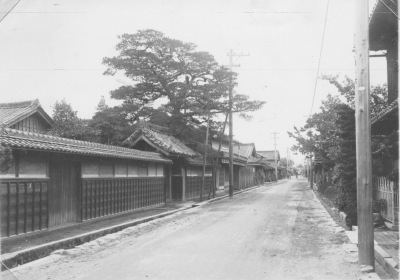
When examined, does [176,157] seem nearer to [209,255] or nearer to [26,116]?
[26,116]

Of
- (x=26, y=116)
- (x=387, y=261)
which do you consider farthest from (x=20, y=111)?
(x=387, y=261)

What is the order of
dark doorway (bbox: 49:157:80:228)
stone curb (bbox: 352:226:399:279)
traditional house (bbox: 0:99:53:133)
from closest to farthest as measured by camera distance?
stone curb (bbox: 352:226:399:279)
dark doorway (bbox: 49:157:80:228)
traditional house (bbox: 0:99:53:133)

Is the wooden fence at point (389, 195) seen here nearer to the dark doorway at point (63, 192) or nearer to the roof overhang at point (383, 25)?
the roof overhang at point (383, 25)

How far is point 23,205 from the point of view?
1094 cm

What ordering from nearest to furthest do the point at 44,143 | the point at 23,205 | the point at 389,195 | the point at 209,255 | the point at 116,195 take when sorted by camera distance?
the point at 209,255 < the point at 23,205 < the point at 44,143 < the point at 389,195 < the point at 116,195

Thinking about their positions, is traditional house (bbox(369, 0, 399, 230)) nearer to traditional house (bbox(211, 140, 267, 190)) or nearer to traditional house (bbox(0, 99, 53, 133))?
traditional house (bbox(211, 140, 267, 190))

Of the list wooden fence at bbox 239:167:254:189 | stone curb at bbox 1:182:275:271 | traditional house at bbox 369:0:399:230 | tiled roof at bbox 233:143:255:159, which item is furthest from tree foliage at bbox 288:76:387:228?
tiled roof at bbox 233:143:255:159

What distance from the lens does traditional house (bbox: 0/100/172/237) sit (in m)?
10.5

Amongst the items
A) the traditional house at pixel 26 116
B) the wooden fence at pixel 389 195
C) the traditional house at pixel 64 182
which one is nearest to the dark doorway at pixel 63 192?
the traditional house at pixel 64 182

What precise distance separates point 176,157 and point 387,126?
14548 millimetres

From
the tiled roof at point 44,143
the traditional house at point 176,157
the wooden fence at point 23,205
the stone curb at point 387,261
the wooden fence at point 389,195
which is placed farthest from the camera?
the traditional house at point 176,157

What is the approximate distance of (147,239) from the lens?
444 inches

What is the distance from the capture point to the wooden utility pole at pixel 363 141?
7.21 metres

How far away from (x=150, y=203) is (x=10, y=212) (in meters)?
10.6
